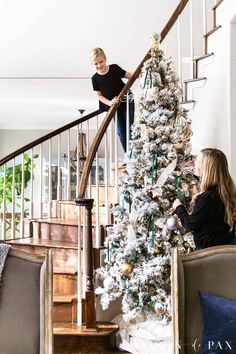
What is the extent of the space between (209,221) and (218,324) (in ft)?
2.56

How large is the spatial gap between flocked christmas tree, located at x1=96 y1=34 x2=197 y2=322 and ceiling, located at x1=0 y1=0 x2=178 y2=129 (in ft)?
6.92

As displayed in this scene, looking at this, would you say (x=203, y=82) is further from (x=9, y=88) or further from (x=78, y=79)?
(x=9, y=88)

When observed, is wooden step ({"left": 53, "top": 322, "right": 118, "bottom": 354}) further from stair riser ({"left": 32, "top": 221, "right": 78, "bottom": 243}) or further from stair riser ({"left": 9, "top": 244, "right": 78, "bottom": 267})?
stair riser ({"left": 32, "top": 221, "right": 78, "bottom": 243})

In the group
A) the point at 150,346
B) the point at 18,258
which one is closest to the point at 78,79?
the point at 150,346

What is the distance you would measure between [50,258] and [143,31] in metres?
3.82

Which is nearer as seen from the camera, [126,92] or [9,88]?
[126,92]

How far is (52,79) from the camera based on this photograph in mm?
5812

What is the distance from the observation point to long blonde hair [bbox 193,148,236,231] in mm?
2402

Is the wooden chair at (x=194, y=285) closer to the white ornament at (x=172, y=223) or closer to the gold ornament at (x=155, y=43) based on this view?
the white ornament at (x=172, y=223)

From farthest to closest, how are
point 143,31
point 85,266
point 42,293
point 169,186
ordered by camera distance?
point 143,31 < point 85,266 < point 169,186 < point 42,293

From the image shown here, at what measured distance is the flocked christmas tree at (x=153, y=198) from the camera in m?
2.83

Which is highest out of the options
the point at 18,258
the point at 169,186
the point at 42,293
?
the point at 169,186

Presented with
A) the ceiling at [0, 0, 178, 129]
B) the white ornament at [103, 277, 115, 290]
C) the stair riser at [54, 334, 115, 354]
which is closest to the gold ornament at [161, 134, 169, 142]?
the white ornament at [103, 277, 115, 290]

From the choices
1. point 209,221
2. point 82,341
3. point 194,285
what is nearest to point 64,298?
point 82,341
